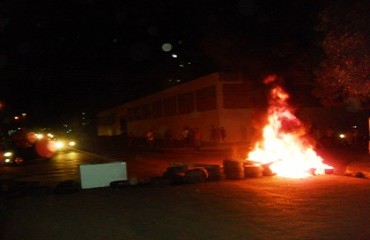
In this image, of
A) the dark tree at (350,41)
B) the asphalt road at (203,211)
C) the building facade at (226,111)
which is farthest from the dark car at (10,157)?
the dark tree at (350,41)

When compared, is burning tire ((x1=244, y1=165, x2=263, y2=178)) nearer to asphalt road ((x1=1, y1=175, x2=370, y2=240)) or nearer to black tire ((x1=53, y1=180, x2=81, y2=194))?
asphalt road ((x1=1, y1=175, x2=370, y2=240))

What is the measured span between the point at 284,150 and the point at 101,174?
698 centimetres

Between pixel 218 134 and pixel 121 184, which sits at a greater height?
pixel 218 134

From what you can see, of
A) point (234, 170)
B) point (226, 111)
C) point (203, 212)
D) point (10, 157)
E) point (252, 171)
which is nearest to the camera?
point (203, 212)

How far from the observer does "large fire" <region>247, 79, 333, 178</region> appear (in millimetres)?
16734

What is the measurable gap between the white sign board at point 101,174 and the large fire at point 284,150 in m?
4.62

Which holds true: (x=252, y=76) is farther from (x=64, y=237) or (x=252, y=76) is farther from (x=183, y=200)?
(x=64, y=237)

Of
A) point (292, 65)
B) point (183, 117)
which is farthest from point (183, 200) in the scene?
point (183, 117)

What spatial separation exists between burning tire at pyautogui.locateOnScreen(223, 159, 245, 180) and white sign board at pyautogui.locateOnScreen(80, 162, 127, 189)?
327 cm

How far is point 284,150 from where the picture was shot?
1862 centimetres

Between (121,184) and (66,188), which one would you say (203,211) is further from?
(66,188)

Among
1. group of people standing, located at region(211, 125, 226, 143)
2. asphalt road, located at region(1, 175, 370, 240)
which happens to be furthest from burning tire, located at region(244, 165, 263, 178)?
group of people standing, located at region(211, 125, 226, 143)

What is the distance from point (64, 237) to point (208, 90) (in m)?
35.0

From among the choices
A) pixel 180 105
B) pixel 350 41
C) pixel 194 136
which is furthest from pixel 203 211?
pixel 180 105
